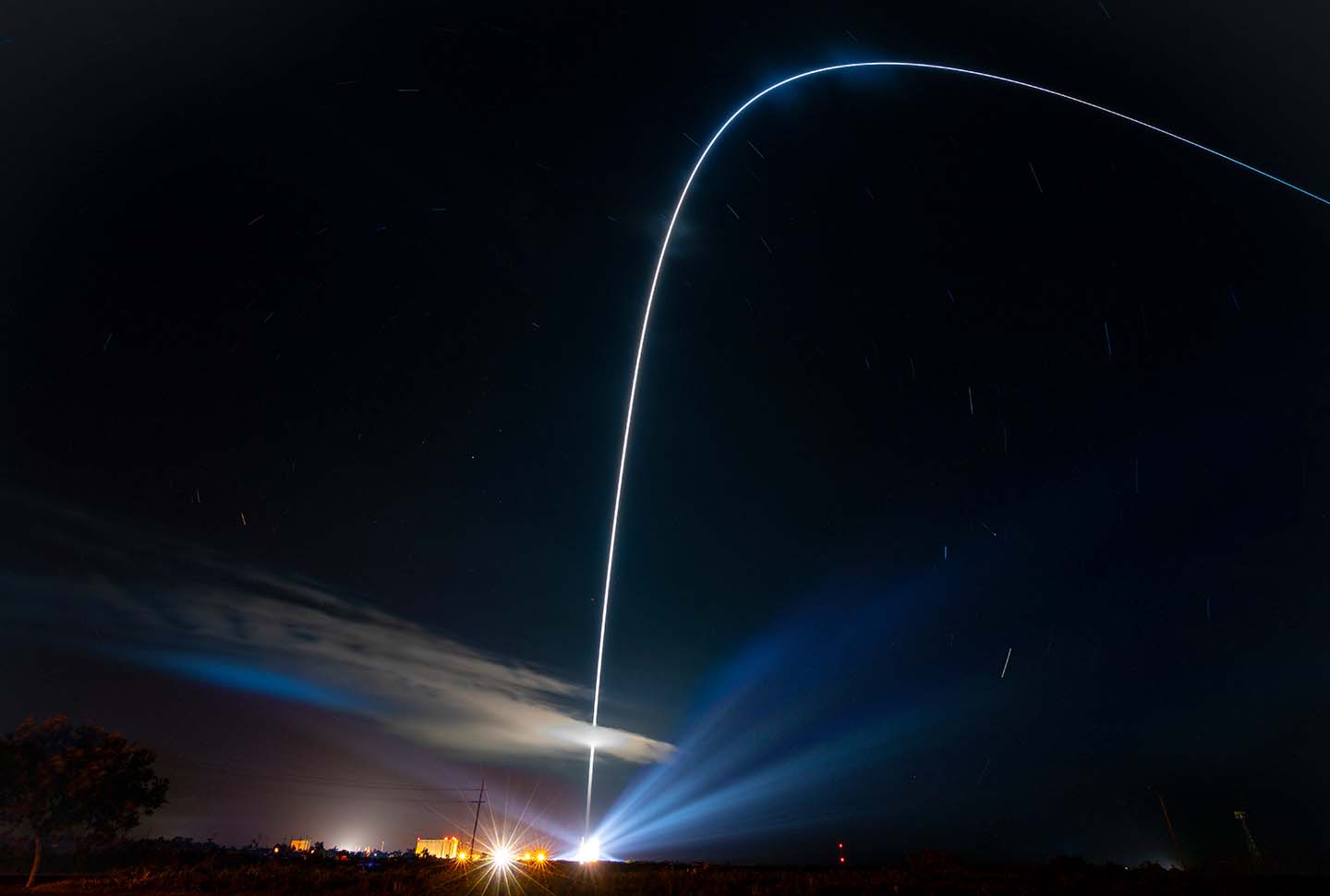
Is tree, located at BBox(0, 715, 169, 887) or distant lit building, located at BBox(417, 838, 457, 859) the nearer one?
tree, located at BBox(0, 715, 169, 887)

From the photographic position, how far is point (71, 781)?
46.6 m

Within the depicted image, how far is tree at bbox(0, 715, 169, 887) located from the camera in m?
45.1

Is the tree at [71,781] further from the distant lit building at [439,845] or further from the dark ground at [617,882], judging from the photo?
the distant lit building at [439,845]

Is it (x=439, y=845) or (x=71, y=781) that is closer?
(x=71, y=781)

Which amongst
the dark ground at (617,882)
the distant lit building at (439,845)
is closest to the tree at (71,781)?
the dark ground at (617,882)

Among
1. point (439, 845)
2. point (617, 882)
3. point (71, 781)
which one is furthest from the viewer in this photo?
point (439, 845)

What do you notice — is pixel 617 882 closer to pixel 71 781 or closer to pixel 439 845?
pixel 71 781

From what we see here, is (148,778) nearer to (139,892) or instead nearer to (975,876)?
(139,892)

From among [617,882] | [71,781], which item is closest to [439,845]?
[71,781]

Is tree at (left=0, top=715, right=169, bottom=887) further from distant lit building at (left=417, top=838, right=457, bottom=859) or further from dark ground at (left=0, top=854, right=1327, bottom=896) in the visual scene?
distant lit building at (left=417, top=838, right=457, bottom=859)

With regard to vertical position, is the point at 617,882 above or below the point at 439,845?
below

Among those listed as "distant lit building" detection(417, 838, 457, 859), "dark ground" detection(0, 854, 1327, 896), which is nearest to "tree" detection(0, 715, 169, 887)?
"dark ground" detection(0, 854, 1327, 896)

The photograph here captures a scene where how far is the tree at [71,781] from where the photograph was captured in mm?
45125

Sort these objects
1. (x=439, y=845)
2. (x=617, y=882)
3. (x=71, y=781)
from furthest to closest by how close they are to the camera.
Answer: (x=439, y=845), (x=71, y=781), (x=617, y=882)
